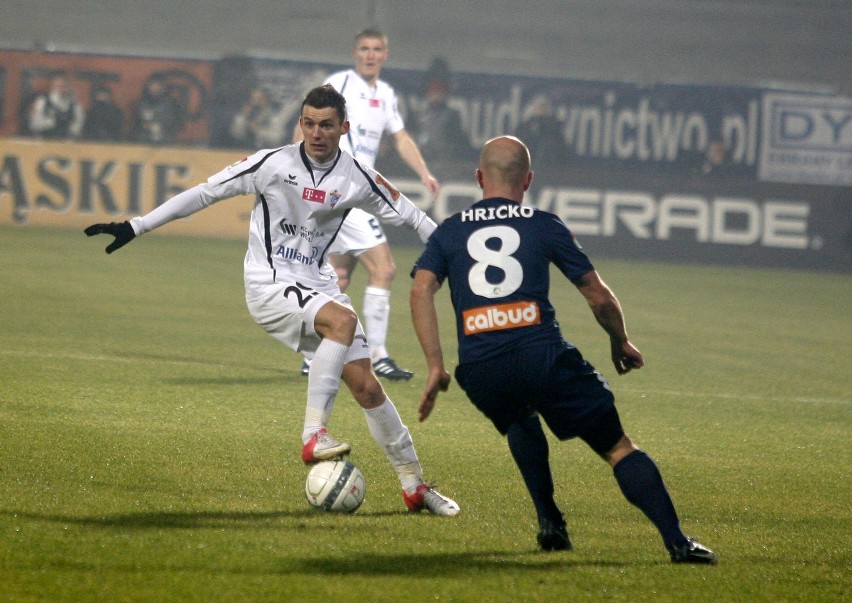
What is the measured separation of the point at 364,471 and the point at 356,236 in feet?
10.2

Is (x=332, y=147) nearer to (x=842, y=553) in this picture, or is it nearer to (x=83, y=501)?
(x=83, y=501)

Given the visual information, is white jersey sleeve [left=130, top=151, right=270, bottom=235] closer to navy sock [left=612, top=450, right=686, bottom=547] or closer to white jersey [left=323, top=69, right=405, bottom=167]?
navy sock [left=612, top=450, right=686, bottom=547]

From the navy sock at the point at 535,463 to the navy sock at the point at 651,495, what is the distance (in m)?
0.32

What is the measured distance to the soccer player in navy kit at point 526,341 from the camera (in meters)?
4.57

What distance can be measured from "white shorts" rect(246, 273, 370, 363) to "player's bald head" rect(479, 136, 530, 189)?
44.6 inches

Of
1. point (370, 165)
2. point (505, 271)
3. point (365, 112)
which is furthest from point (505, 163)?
point (365, 112)

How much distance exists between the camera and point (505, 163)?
15.6 ft

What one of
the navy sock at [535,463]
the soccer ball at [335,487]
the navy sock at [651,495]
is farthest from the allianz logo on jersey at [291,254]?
the navy sock at [651,495]

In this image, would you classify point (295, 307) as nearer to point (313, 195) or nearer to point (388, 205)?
point (313, 195)

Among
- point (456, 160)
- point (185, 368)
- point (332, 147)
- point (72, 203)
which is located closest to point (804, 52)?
point (456, 160)

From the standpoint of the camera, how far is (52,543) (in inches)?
173

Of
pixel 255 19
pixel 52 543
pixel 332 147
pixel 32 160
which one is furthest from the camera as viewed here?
pixel 255 19

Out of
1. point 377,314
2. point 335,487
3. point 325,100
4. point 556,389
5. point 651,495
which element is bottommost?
point 335,487

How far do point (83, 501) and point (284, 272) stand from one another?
137 centimetres
